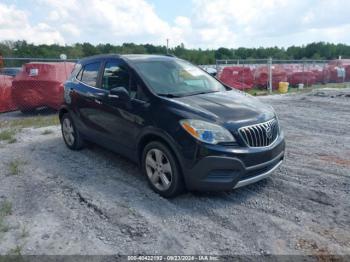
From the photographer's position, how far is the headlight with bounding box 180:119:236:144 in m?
3.75

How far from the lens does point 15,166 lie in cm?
552

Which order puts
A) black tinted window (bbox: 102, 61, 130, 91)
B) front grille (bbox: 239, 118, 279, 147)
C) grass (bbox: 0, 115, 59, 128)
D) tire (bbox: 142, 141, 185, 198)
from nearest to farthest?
front grille (bbox: 239, 118, 279, 147)
tire (bbox: 142, 141, 185, 198)
black tinted window (bbox: 102, 61, 130, 91)
grass (bbox: 0, 115, 59, 128)

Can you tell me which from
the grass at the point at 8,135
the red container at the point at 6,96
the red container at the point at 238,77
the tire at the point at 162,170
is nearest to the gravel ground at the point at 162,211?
the tire at the point at 162,170

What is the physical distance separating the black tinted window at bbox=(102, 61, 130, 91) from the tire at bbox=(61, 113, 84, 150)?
140cm

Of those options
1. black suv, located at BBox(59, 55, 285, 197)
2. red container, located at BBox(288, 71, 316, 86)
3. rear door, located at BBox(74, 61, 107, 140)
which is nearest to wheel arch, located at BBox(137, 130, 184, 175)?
black suv, located at BBox(59, 55, 285, 197)

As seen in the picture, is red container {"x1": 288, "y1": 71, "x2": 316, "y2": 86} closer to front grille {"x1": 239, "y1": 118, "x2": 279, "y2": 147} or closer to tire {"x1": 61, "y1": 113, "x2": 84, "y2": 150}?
tire {"x1": 61, "y1": 113, "x2": 84, "y2": 150}

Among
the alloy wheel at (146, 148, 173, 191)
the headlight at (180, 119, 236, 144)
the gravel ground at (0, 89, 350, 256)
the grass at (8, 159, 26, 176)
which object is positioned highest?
the headlight at (180, 119, 236, 144)

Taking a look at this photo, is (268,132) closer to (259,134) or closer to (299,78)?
(259,134)

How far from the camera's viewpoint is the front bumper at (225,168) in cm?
372

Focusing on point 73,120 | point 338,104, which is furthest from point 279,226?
point 338,104

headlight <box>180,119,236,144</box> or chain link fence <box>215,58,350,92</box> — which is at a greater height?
chain link fence <box>215,58,350,92</box>

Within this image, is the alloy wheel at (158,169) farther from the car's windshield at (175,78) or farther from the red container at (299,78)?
the red container at (299,78)

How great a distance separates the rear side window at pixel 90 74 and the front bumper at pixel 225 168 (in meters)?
2.53

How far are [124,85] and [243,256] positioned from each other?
2801 mm
